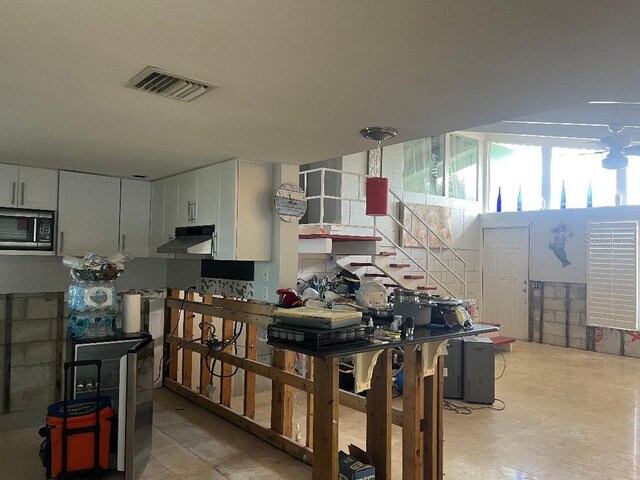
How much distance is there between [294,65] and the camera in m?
1.78

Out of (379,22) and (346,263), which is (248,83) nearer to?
(379,22)

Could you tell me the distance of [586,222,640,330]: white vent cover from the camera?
7324 millimetres

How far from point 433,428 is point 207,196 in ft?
8.18

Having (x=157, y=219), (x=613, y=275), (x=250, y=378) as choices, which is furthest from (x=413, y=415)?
(x=613, y=275)

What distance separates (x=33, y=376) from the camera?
13.9 feet

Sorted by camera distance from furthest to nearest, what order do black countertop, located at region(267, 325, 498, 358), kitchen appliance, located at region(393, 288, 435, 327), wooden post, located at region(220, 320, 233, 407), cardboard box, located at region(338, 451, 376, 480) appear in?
wooden post, located at region(220, 320, 233, 407), kitchen appliance, located at region(393, 288, 435, 327), cardboard box, located at region(338, 451, 376, 480), black countertop, located at region(267, 325, 498, 358)

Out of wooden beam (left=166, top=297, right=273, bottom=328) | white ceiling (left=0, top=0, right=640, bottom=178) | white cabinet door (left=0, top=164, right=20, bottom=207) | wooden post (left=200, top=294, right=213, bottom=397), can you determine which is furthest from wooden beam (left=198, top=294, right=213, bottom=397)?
white ceiling (left=0, top=0, right=640, bottom=178)

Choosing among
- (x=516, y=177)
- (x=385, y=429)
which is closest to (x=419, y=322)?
(x=385, y=429)

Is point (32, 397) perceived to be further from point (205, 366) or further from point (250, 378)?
point (250, 378)

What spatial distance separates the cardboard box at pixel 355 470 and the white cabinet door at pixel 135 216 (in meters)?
3.03

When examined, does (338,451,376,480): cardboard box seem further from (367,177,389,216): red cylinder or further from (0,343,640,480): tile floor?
(367,177,389,216): red cylinder

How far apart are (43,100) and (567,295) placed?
28.1 ft

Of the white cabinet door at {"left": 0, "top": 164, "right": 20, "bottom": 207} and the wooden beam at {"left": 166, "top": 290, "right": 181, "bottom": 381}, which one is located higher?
the white cabinet door at {"left": 0, "top": 164, "right": 20, "bottom": 207}

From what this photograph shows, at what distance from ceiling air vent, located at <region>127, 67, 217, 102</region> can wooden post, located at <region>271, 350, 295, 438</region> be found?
2.20 meters
